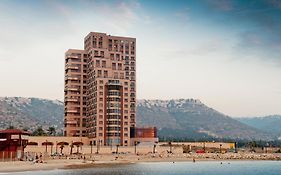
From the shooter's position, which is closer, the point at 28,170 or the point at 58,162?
the point at 28,170

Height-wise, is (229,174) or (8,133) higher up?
(8,133)

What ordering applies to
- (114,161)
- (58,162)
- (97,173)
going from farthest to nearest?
(114,161)
(58,162)
(97,173)

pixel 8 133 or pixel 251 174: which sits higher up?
pixel 8 133

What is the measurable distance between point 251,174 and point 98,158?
253ft

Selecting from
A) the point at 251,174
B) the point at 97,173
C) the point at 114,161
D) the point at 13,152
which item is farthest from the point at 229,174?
the point at 13,152

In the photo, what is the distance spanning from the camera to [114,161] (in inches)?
7608

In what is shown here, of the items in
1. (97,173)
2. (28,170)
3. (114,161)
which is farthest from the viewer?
(114,161)

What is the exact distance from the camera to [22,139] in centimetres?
18588

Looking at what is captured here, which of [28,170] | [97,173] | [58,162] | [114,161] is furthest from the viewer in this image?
[114,161]

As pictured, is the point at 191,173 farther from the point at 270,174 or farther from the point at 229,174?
the point at 270,174

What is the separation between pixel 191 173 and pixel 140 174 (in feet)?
65.8

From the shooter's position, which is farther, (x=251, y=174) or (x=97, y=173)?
(x=251, y=174)

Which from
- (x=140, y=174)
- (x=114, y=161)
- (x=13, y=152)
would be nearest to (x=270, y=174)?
(x=140, y=174)

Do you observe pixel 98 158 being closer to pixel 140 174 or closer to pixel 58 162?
pixel 58 162
